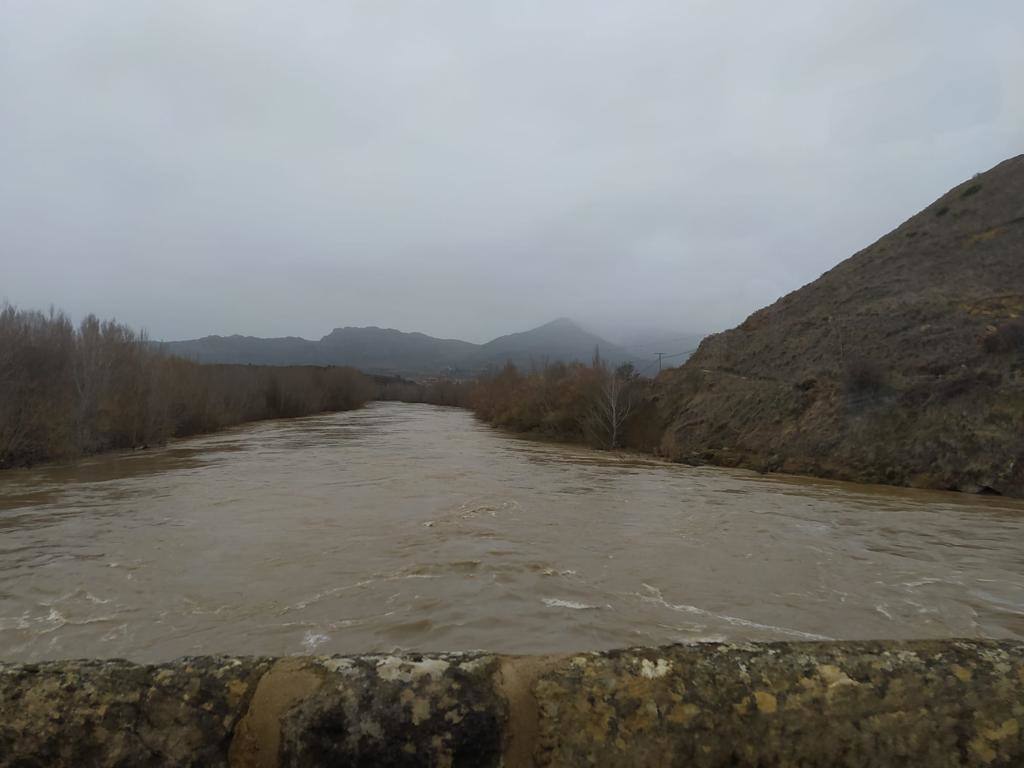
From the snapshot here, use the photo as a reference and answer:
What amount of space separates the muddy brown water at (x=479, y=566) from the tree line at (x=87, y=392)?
6.40 m

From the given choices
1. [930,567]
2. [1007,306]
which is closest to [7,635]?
[930,567]

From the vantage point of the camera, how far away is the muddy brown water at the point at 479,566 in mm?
7027

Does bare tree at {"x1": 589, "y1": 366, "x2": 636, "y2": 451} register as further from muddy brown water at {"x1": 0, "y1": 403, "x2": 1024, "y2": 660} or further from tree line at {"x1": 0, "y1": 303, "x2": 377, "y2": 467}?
tree line at {"x1": 0, "y1": 303, "x2": 377, "y2": 467}

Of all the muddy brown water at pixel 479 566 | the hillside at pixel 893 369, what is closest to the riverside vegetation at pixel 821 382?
the hillside at pixel 893 369

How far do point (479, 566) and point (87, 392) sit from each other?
27.2 meters

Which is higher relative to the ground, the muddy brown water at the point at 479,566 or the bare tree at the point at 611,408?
the bare tree at the point at 611,408

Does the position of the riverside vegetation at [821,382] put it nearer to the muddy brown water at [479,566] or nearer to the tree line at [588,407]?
the tree line at [588,407]

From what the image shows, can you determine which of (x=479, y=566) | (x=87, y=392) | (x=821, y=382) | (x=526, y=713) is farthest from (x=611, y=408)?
(x=526, y=713)

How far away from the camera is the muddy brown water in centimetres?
703

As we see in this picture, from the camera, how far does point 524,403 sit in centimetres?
4928

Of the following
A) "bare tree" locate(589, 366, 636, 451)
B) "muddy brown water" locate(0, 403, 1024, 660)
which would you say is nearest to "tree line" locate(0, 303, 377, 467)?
"muddy brown water" locate(0, 403, 1024, 660)

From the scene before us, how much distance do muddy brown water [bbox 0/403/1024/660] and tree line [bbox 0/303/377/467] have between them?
640 centimetres

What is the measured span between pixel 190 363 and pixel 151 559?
39193mm

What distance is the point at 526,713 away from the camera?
2.07 meters
